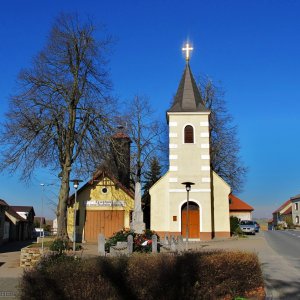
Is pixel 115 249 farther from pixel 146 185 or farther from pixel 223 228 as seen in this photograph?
pixel 146 185

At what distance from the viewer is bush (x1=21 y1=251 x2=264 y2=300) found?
8789mm

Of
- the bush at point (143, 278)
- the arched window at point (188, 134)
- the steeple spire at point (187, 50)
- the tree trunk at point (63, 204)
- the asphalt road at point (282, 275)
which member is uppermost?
the steeple spire at point (187, 50)

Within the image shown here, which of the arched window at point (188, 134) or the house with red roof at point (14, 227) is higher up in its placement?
the arched window at point (188, 134)

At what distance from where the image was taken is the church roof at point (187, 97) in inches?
1373

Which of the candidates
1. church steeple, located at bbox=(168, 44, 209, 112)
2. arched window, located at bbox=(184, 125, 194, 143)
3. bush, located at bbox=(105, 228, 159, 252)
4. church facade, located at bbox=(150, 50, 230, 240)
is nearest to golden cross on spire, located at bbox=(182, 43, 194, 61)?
church steeple, located at bbox=(168, 44, 209, 112)

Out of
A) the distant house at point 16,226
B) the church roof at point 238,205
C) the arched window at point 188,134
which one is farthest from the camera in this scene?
the church roof at point 238,205

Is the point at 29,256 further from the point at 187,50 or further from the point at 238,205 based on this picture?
the point at 238,205

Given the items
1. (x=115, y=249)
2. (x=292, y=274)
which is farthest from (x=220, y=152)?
(x=292, y=274)

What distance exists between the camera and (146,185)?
49.5 meters

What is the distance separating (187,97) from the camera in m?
35.8

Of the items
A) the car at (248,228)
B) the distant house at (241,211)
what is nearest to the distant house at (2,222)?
the car at (248,228)

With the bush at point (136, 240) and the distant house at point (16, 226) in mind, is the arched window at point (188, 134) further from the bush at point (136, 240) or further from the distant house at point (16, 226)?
the distant house at point (16, 226)

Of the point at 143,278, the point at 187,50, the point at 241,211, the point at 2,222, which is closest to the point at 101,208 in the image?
the point at 2,222

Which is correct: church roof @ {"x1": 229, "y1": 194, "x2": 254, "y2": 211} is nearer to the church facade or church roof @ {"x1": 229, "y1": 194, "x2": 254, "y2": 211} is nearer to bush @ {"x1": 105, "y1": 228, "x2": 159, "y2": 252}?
the church facade
